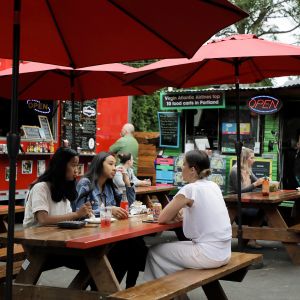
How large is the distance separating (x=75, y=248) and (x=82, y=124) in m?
7.59

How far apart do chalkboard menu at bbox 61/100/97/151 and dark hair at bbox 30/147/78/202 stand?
5.95 meters

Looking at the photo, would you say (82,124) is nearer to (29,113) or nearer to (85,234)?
(29,113)

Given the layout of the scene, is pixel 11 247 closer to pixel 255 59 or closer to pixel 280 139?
pixel 255 59

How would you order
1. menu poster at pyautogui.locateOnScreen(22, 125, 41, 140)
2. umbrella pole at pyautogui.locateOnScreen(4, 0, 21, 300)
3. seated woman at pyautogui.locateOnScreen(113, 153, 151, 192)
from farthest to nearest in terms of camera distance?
menu poster at pyautogui.locateOnScreen(22, 125, 41, 140), seated woman at pyautogui.locateOnScreen(113, 153, 151, 192), umbrella pole at pyautogui.locateOnScreen(4, 0, 21, 300)

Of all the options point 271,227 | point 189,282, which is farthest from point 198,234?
point 271,227

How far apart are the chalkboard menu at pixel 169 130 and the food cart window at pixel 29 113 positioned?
2663mm

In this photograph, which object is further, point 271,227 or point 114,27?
point 271,227

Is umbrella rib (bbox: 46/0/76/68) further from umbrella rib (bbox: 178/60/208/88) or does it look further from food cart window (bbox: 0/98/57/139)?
food cart window (bbox: 0/98/57/139)

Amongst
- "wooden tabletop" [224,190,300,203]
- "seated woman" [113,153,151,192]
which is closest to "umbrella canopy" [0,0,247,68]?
"wooden tabletop" [224,190,300,203]

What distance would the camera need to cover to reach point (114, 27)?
13.7ft

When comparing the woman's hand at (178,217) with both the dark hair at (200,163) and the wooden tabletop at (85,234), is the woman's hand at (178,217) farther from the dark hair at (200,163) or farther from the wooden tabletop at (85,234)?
the dark hair at (200,163)

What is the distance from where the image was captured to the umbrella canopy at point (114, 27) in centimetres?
392

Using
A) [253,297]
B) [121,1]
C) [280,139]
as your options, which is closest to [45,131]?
[280,139]

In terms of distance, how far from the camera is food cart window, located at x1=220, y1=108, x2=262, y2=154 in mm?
11961
